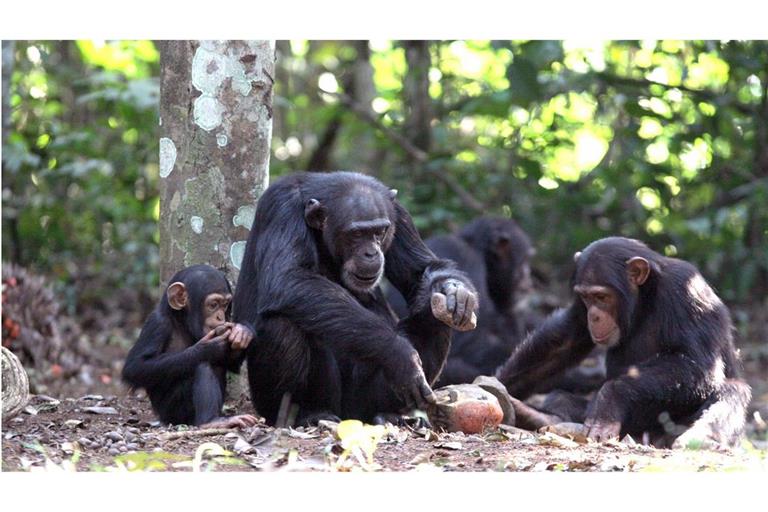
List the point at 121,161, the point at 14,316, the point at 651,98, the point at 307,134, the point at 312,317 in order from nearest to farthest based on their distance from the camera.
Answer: the point at 312,317 → the point at 14,316 → the point at 651,98 → the point at 121,161 → the point at 307,134

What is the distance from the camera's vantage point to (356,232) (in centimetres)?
646

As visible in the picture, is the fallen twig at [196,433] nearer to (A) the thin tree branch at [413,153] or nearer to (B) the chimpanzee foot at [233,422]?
(B) the chimpanzee foot at [233,422]

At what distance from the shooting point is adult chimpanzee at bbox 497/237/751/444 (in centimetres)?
691

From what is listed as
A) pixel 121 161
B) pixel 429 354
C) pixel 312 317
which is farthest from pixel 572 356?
pixel 121 161

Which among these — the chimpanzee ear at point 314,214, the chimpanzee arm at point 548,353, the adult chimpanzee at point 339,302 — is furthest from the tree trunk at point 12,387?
the chimpanzee arm at point 548,353

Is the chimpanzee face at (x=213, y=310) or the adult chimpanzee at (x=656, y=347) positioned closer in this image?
the chimpanzee face at (x=213, y=310)

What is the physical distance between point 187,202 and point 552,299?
7.80m

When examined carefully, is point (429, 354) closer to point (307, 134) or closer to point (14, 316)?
point (14, 316)

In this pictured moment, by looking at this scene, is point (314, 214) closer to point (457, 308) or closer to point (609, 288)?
point (457, 308)

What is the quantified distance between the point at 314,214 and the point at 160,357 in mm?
1375

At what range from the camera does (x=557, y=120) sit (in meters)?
13.0

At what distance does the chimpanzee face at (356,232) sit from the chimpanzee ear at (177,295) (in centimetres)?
97

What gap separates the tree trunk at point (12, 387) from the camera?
605 cm
